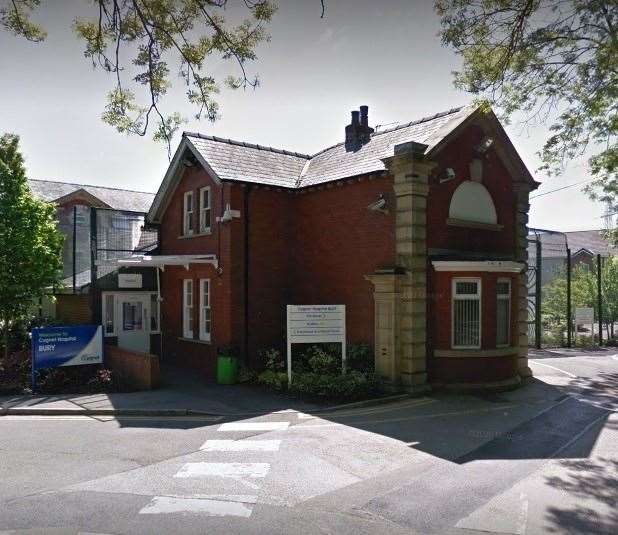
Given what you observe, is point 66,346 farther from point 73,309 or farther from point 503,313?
point 503,313

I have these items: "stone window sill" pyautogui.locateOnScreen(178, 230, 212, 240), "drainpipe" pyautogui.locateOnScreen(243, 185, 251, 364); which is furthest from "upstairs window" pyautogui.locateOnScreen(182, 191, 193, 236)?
"drainpipe" pyautogui.locateOnScreen(243, 185, 251, 364)

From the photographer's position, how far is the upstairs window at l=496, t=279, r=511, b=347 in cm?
1510

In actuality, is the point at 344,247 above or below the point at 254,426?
above

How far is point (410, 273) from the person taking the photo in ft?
44.8

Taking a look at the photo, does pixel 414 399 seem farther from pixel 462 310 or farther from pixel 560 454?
pixel 560 454

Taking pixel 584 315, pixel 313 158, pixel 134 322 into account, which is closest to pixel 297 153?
pixel 313 158

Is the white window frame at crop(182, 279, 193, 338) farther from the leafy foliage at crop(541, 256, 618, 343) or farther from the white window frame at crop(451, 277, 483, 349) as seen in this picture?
the leafy foliage at crop(541, 256, 618, 343)

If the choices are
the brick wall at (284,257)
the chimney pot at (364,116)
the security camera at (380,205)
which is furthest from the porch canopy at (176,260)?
the chimney pot at (364,116)

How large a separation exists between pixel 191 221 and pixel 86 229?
18.0ft

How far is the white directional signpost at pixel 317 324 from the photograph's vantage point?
45.5 feet

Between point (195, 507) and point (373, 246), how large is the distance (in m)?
9.46

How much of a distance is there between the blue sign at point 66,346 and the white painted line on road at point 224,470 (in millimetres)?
7889

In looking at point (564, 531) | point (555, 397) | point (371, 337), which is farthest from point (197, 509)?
point (555, 397)

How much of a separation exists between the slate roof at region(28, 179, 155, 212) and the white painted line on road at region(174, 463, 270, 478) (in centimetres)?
2712
